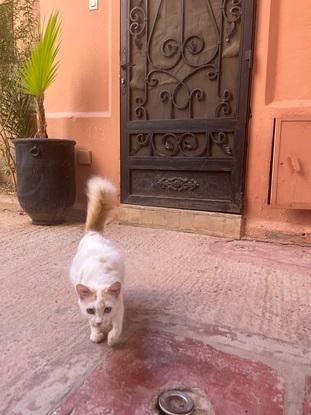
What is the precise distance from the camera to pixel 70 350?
3.92 feet

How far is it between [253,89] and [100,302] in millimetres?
2034

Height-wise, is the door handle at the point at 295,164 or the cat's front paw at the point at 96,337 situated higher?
the door handle at the point at 295,164

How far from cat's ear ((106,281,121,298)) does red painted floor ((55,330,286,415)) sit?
204 mm

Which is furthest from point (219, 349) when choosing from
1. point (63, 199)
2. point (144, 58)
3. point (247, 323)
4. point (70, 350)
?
point (144, 58)

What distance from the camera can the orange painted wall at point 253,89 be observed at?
7.91 feet

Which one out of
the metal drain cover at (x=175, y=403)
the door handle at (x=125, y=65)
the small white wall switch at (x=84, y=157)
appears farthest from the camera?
the small white wall switch at (x=84, y=157)

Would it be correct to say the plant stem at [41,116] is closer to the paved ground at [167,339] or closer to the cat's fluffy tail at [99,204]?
the paved ground at [167,339]

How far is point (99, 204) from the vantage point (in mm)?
1633

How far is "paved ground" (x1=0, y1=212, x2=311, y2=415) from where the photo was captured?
0.98 m

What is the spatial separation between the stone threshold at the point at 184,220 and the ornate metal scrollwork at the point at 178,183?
181mm

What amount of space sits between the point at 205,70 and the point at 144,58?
1.77ft

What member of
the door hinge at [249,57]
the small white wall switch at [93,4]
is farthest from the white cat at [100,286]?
the small white wall switch at [93,4]

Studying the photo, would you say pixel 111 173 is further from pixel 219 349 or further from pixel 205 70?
pixel 219 349

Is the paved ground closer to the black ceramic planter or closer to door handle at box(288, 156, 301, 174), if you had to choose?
door handle at box(288, 156, 301, 174)
